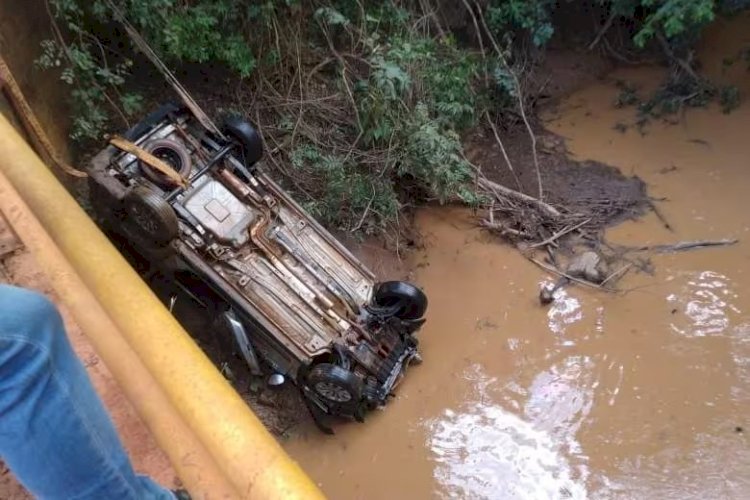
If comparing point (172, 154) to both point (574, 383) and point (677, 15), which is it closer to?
point (574, 383)

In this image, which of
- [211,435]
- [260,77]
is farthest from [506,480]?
[260,77]

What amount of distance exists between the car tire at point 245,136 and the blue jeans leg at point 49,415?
3.47m

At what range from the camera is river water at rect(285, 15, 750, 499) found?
4.68 metres

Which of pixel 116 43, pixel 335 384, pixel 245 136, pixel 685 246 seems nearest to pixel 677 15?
pixel 685 246

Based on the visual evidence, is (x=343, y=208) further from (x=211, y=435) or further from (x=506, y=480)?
(x=211, y=435)

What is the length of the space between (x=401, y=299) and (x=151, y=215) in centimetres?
193

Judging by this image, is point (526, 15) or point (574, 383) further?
point (526, 15)

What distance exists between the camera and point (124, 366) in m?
2.05

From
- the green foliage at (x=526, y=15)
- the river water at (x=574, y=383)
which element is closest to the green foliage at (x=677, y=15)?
the green foliage at (x=526, y=15)

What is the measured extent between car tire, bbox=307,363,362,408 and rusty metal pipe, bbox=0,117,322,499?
2496 mm

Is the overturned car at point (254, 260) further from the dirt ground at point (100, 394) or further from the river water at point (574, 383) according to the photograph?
the dirt ground at point (100, 394)

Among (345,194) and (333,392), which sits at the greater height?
(345,194)

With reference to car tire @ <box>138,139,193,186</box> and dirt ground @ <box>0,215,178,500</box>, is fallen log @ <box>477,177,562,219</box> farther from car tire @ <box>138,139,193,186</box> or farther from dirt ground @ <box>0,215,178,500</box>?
dirt ground @ <box>0,215,178,500</box>

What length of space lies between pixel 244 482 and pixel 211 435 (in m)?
0.15
